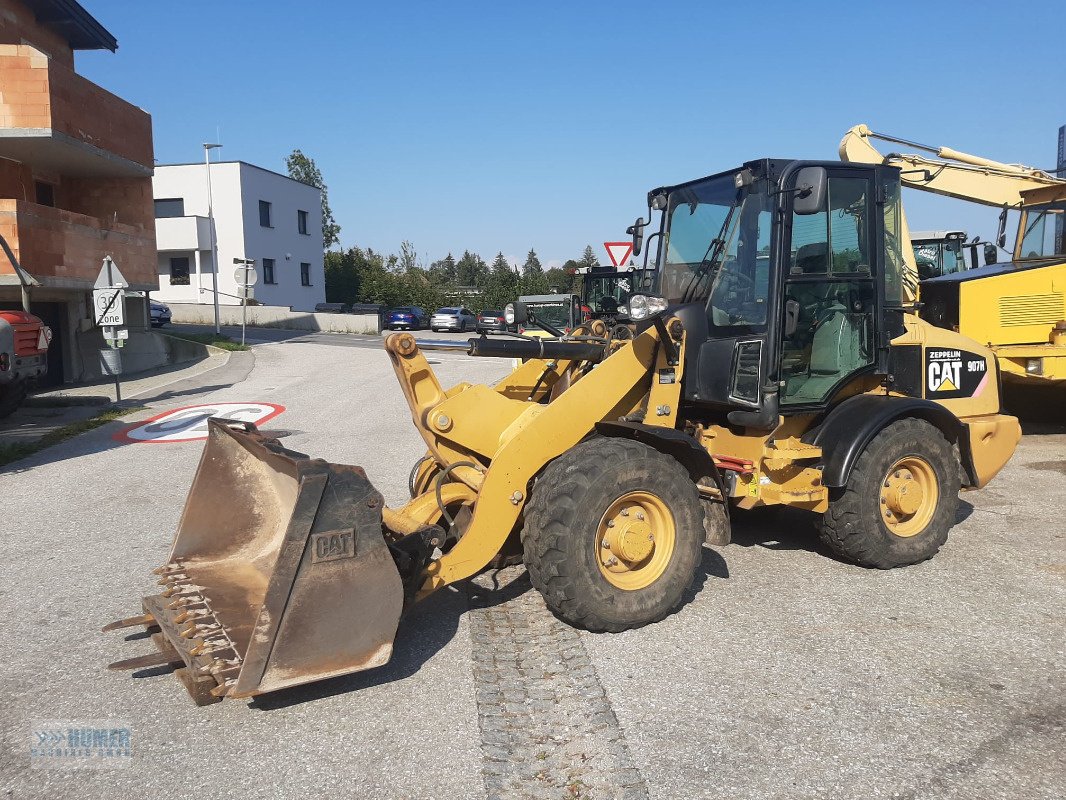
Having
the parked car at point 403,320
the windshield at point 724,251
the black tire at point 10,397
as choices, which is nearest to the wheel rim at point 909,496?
the windshield at point 724,251

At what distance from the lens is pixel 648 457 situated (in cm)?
441

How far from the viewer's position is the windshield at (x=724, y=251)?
17.0ft

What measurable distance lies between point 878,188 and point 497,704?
4.32m

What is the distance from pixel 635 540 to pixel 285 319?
3432 cm

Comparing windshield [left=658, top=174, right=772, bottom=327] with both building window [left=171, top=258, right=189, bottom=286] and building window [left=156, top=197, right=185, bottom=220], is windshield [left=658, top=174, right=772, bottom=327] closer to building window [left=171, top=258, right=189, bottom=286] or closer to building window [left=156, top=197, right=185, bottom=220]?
building window [left=171, top=258, right=189, bottom=286]

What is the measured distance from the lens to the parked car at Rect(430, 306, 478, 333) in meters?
39.4

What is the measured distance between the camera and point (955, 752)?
10.9 ft

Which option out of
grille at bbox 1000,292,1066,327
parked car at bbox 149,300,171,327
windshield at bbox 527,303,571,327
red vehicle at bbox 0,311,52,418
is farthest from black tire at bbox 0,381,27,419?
parked car at bbox 149,300,171,327

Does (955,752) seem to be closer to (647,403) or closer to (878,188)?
(647,403)

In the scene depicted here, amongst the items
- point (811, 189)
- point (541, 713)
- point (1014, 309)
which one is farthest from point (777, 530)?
point (1014, 309)

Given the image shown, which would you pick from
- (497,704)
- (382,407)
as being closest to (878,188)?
(497,704)

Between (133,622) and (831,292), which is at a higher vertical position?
(831,292)

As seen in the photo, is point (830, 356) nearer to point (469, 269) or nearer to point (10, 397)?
point (10, 397)

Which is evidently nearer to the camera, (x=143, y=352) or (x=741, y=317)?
(x=741, y=317)
